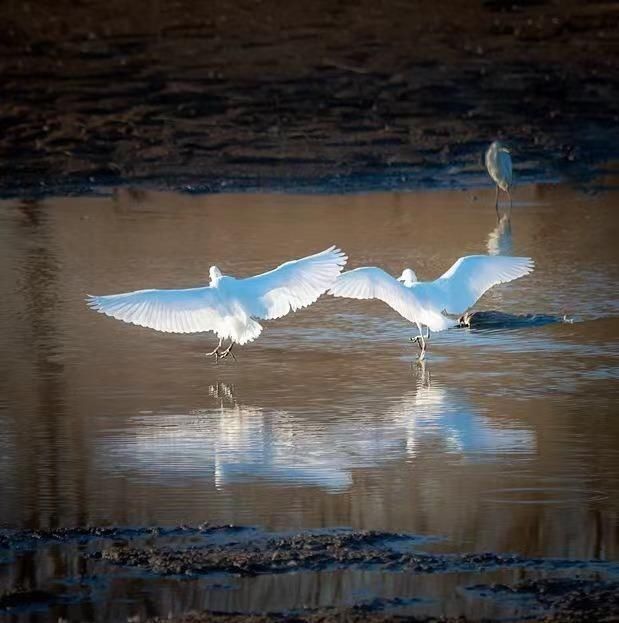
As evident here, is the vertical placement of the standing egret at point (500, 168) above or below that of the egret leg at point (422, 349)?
above

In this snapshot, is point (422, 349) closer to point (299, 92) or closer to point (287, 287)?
point (287, 287)

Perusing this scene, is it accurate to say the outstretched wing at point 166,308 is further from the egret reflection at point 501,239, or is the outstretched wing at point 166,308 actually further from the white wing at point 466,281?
the egret reflection at point 501,239

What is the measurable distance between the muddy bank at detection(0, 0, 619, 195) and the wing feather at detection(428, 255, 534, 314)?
8835mm

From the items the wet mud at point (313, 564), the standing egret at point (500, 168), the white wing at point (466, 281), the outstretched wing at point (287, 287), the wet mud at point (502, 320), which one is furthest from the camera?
the standing egret at point (500, 168)

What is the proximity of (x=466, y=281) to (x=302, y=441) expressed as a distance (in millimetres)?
2724

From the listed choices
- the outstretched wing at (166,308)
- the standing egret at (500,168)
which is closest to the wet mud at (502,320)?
the outstretched wing at (166,308)

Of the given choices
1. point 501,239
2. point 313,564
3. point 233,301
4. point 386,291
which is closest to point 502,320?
point 386,291

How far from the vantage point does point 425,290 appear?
1065 centimetres

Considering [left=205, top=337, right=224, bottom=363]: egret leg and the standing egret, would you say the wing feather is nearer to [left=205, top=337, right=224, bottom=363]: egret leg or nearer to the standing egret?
[left=205, top=337, right=224, bottom=363]: egret leg

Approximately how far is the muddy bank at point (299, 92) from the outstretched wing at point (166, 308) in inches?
383

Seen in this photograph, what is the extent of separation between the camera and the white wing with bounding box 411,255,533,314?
10656mm

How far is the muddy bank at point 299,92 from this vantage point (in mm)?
21062

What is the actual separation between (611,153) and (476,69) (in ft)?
12.6

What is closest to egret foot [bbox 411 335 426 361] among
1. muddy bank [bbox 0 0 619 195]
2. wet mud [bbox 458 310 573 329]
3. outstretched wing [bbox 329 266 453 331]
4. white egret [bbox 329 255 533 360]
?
white egret [bbox 329 255 533 360]
